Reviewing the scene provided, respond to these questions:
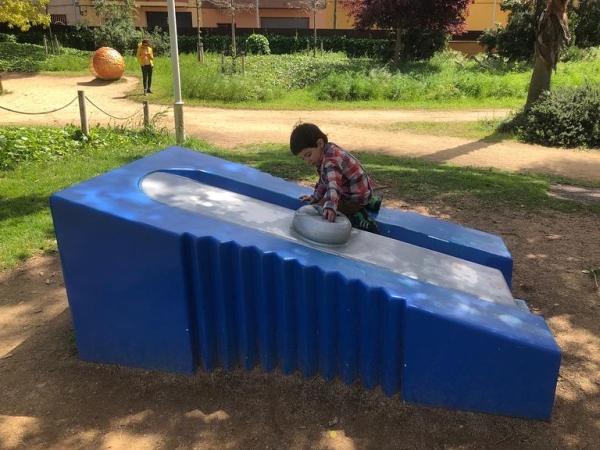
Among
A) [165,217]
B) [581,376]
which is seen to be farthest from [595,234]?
[165,217]

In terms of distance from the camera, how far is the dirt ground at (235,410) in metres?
2.96

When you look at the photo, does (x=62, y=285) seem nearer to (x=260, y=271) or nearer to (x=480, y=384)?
(x=260, y=271)

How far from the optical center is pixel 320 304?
3.25 meters

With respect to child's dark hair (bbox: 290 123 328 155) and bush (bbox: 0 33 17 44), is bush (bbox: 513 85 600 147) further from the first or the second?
bush (bbox: 0 33 17 44)

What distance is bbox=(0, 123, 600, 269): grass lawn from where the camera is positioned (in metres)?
6.18

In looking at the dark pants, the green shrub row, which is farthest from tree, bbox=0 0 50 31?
the green shrub row

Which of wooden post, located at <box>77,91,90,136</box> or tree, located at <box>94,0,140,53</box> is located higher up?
tree, located at <box>94,0,140,53</box>

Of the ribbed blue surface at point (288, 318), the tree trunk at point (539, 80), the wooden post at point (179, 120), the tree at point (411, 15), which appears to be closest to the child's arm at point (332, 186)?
the ribbed blue surface at point (288, 318)

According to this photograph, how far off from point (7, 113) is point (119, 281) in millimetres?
12804

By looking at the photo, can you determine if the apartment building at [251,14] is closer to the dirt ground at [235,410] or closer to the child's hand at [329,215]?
the child's hand at [329,215]

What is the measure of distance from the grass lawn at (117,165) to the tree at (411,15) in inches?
484

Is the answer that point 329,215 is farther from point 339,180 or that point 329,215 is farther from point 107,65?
point 107,65

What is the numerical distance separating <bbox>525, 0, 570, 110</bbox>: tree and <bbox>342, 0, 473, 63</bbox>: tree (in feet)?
28.3

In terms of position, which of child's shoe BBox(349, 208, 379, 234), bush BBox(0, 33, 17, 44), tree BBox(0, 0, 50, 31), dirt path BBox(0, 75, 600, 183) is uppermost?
tree BBox(0, 0, 50, 31)
